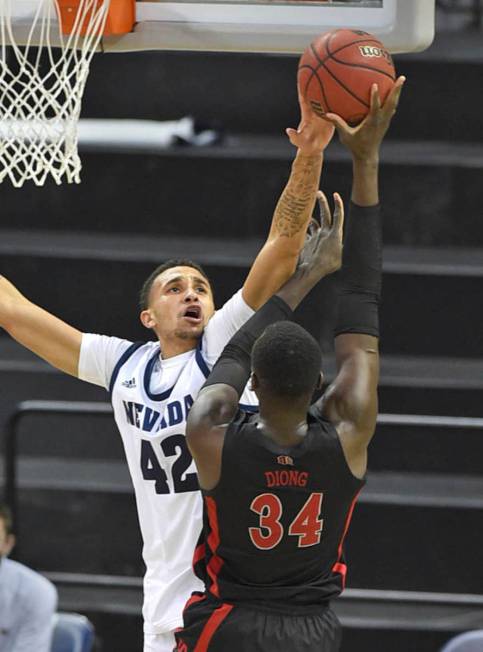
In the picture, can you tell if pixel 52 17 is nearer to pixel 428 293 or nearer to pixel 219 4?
pixel 219 4

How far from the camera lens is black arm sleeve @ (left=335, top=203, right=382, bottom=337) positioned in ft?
11.0

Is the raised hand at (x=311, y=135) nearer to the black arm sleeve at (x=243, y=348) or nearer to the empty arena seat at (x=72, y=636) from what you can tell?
the black arm sleeve at (x=243, y=348)

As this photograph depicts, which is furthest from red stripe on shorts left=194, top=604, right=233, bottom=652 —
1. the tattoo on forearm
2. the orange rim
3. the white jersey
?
the orange rim

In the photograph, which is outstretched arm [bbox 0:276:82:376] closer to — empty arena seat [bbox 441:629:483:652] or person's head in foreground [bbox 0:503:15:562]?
person's head in foreground [bbox 0:503:15:562]

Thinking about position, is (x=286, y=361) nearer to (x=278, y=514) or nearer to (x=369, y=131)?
(x=278, y=514)

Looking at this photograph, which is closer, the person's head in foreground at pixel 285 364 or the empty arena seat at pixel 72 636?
the person's head in foreground at pixel 285 364

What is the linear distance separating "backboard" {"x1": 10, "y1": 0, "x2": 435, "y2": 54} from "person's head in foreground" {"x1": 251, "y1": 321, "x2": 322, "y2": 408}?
111 centimetres

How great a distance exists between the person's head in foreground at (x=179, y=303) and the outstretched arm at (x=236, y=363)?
41 cm

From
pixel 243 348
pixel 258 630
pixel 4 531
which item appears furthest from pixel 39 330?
pixel 4 531

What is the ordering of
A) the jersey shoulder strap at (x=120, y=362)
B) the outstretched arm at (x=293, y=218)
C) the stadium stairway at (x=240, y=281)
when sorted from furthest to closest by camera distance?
the stadium stairway at (x=240, y=281) → the jersey shoulder strap at (x=120, y=362) → the outstretched arm at (x=293, y=218)

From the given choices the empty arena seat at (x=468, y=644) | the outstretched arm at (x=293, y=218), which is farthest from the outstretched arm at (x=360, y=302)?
the empty arena seat at (x=468, y=644)

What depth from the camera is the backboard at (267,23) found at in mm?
3814

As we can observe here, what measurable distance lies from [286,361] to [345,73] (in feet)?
2.70

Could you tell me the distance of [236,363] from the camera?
3.38m
